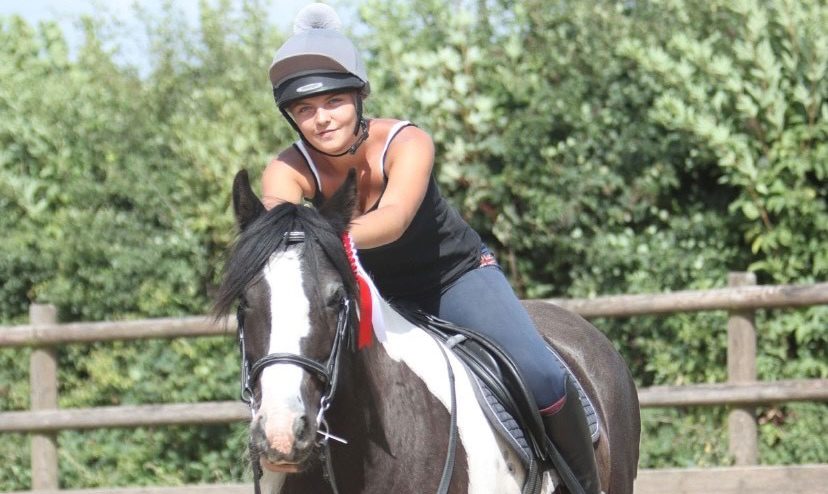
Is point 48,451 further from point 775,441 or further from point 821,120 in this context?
point 821,120

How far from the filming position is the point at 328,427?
10.6ft

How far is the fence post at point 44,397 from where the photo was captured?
25.7 feet

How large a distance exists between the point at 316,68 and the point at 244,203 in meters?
0.59

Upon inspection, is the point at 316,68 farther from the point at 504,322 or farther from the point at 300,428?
the point at 300,428

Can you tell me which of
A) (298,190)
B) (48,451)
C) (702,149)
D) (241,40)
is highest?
(241,40)

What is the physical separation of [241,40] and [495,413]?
7.68 m

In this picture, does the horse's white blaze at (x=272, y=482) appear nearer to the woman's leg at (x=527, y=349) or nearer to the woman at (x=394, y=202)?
the woman at (x=394, y=202)

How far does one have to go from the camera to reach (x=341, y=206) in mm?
3273

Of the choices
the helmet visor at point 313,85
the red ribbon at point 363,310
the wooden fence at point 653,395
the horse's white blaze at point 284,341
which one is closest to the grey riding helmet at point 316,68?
the helmet visor at point 313,85

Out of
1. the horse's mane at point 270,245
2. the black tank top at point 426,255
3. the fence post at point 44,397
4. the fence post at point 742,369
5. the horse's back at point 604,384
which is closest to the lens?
the horse's mane at point 270,245

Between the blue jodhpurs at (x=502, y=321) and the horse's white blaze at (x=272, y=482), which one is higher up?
the blue jodhpurs at (x=502, y=321)

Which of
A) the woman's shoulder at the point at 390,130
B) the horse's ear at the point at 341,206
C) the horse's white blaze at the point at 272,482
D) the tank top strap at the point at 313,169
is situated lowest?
the horse's white blaze at the point at 272,482

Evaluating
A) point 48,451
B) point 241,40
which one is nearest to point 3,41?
point 241,40

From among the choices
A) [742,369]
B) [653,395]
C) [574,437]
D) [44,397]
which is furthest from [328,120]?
[44,397]
